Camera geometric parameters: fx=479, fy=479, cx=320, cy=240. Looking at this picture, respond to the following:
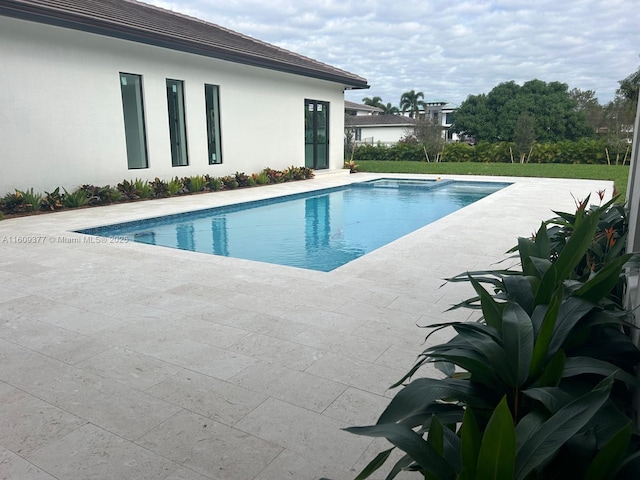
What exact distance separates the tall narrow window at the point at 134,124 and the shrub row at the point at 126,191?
1.96ft

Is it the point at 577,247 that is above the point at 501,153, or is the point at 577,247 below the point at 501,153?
above

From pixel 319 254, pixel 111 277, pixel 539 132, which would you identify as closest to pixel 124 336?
pixel 111 277

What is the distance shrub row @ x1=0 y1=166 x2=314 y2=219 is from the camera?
29.9 feet

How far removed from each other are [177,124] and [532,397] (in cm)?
1268

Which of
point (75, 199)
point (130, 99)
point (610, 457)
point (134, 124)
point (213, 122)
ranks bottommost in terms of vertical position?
point (75, 199)

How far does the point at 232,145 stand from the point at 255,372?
12.0 metres

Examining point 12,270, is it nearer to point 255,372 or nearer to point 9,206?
point 255,372

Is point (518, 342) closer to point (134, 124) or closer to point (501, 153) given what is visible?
point (134, 124)

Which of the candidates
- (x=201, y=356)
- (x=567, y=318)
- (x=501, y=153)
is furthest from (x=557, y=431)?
(x=501, y=153)

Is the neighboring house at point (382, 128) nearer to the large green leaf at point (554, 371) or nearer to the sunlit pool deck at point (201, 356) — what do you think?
the sunlit pool deck at point (201, 356)

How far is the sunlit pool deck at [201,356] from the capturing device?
2189 millimetres

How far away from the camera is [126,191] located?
36.1ft

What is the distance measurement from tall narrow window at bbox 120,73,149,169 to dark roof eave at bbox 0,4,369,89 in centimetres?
117

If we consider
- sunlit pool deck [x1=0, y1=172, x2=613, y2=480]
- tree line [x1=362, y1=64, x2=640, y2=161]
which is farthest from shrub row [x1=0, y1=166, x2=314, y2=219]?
tree line [x1=362, y1=64, x2=640, y2=161]
